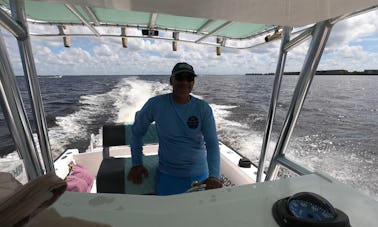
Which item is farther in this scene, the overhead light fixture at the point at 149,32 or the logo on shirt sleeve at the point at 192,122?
the overhead light fixture at the point at 149,32

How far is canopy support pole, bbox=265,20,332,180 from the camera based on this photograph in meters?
1.06

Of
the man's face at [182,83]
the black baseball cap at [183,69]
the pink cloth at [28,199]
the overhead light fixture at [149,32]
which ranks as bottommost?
the pink cloth at [28,199]

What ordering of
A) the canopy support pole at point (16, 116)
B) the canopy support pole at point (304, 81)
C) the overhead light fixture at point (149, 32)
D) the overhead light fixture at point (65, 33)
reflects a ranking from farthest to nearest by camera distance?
the overhead light fixture at point (149, 32) < the overhead light fixture at point (65, 33) < the canopy support pole at point (304, 81) < the canopy support pole at point (16, 116)

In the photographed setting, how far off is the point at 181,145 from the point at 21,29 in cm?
102

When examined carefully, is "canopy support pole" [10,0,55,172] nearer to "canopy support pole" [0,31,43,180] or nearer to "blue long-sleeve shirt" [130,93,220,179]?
"canopy support pole" [0,31,43,180]

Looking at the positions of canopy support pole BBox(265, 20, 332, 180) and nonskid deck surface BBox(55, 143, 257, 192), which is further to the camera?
nonskid deck surface BBox(55, 143, 257, 192)

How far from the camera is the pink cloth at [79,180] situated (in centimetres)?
227

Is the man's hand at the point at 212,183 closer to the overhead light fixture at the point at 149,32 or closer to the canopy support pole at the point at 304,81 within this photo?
the canopy support pole at the point at 304,81

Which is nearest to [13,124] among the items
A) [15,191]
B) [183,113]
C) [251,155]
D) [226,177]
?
[15,191]

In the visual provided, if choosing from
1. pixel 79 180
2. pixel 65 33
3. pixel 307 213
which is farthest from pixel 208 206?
pixel 79 180

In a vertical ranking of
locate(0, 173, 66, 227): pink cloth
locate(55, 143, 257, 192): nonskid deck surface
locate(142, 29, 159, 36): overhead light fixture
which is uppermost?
locate(142, 29, 159, 36): overhead light fixture

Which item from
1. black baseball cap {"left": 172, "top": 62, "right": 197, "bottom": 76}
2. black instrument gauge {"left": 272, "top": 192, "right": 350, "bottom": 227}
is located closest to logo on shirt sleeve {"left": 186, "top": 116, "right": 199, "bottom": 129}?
black baseball cap {"left": 172, "top": 62, "right": 197, "bottom": 76}

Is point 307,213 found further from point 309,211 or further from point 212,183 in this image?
point 212,183

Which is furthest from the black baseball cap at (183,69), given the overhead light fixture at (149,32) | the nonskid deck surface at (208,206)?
the nonskid deck surface at (208,206)
